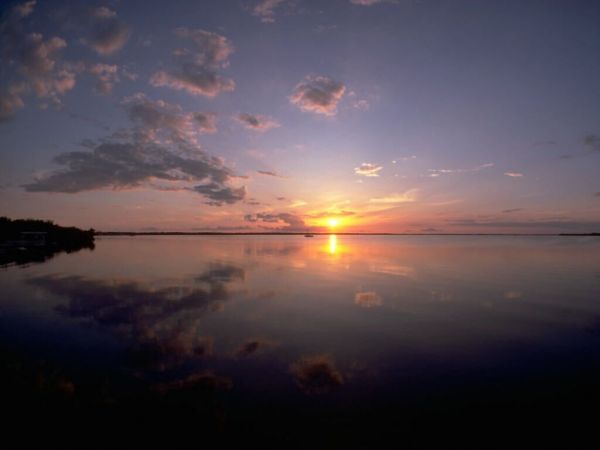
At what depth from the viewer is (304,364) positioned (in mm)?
13375

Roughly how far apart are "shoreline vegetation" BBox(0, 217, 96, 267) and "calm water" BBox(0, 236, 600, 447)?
203 ft

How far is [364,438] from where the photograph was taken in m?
8.57

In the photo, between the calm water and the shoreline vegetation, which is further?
the shoreline vegetation

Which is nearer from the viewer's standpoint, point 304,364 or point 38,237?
point 304,364

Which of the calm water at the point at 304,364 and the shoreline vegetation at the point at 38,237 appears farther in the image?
the shoreline vegetation at the point at 38,237

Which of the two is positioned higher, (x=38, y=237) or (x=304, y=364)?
(x=38, y=237)

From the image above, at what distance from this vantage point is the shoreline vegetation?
248 ft

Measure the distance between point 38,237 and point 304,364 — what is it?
104m

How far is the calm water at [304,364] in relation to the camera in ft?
30.2

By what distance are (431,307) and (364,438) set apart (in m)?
16.5

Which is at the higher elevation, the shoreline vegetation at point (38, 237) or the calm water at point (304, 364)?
the shoreline vegetation at point (38, 237)

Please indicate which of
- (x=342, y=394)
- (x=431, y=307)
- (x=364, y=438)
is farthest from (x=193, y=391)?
(x=431, y=307)

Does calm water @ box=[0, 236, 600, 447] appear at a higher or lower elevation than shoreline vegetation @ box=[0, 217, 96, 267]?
lower

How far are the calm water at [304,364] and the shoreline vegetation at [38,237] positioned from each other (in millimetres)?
61854
